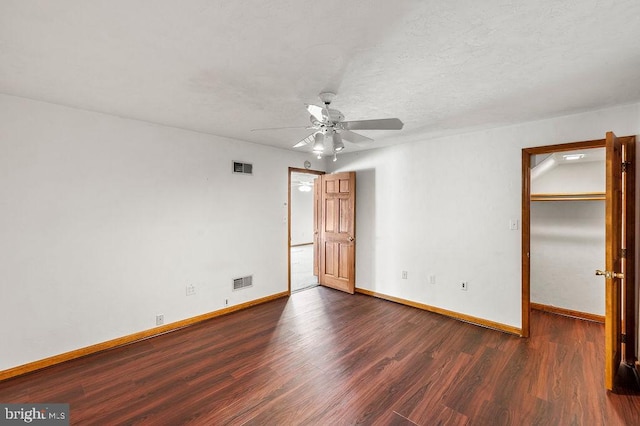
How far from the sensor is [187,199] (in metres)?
3.59

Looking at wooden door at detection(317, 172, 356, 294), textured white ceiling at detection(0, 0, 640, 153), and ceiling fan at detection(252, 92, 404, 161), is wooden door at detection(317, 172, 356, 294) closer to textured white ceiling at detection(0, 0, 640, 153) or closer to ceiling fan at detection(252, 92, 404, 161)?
textured white ceiling at detection(0, 0, 640, 153)

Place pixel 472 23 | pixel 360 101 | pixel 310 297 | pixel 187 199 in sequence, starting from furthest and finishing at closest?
pixel 310 297 → pixel 187 199 → pixel 360 101 → pixel 472 23

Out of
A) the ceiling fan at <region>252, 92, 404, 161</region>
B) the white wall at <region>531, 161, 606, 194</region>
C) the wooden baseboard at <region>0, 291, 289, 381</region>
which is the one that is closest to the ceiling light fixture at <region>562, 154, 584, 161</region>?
the white wall at <region>531, 161, 606, 194</region>

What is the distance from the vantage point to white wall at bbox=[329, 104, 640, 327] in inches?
130

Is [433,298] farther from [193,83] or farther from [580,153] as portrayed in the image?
[193,83]

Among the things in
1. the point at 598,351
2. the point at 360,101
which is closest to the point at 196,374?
the point at 360,101

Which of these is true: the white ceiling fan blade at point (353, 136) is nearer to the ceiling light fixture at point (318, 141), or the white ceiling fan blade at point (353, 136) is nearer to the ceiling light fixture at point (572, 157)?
the ceiling light fixture at point (318, 141)

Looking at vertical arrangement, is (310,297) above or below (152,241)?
below

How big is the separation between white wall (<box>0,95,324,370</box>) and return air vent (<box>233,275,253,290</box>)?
0.29 ft

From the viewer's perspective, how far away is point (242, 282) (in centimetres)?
416

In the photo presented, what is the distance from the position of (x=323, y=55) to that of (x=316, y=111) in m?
0.40

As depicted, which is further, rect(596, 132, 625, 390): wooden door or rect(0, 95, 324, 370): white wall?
rect(0, 95, 324, 370): white wall

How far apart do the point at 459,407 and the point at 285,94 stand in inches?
113

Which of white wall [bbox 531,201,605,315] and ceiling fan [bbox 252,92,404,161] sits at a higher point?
ceiling fan [bbox 252,92,404,161]
